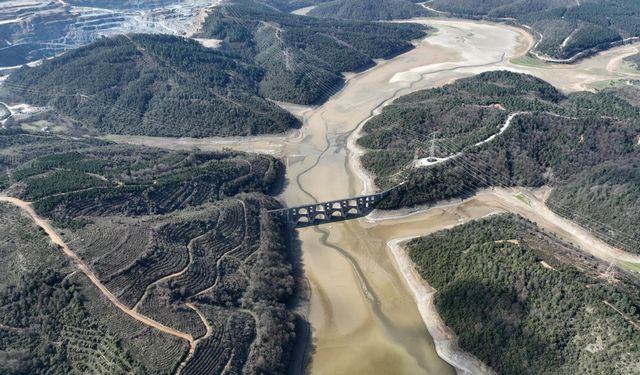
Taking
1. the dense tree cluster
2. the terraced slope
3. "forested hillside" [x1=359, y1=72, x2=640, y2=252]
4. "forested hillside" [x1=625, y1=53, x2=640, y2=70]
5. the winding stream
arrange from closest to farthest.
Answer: the dense tree cluster
the winding stream
"forested hillside" [x1=359, y1=72, x2=640, y2=252]
"forested hillside" [x1=625, y1=53, x2=640, y2=70]
the terraced slope

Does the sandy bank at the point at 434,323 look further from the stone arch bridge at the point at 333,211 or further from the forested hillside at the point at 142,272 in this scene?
the forested hillside at the point at 142,272

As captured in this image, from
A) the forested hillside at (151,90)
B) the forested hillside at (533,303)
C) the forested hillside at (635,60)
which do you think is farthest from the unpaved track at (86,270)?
the forested hillside at (635,60)

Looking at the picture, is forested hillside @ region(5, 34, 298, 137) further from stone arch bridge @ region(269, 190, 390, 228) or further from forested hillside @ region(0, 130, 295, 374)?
stone arch bridge @ region(269, 190, 390, 228)

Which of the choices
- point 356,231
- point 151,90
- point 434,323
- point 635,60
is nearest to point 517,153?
point 356,231

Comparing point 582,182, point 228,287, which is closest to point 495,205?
point 582,182

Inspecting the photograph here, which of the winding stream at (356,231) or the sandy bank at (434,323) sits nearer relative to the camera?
the sandy bank at (434,323)

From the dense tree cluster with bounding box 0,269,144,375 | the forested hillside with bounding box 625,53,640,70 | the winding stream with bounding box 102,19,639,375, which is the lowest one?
the winding stream with bounding box 102,19,639,375

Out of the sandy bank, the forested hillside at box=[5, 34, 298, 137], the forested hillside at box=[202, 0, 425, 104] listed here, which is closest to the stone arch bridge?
the sandy bank

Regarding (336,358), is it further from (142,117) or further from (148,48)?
(148,48)
